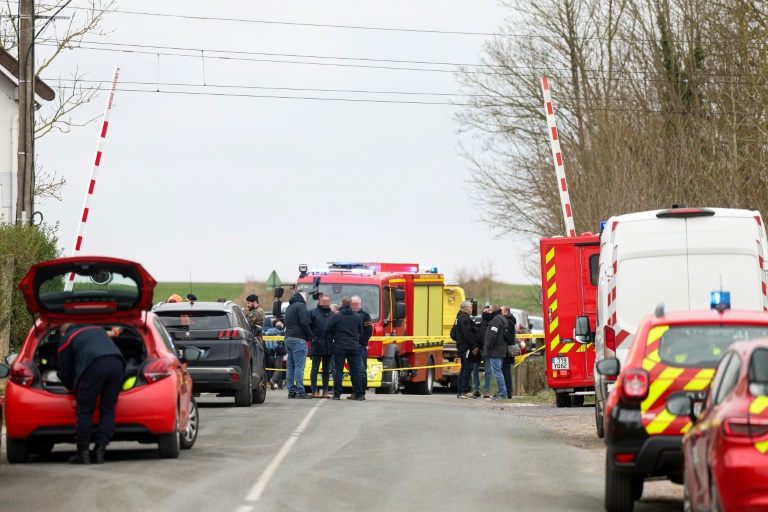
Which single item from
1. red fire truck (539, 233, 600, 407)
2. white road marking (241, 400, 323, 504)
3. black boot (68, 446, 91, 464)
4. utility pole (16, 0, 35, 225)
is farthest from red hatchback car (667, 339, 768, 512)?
utility pole (16, 0, 35, 225)

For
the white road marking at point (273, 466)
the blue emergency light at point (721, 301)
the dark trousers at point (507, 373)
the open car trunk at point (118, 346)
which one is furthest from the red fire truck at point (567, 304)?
the blue emergency light at point (721, 301)

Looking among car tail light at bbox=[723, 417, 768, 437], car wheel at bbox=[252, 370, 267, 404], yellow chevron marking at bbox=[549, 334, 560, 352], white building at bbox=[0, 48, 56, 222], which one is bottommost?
car wheel at bbox=[252, 370, 267, 404]

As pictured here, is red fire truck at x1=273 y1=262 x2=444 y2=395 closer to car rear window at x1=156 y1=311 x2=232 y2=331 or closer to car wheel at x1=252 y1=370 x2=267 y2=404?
car wheel at x1=252 y1=370 x2=267 y2=404

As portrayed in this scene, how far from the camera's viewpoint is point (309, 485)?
480 inches

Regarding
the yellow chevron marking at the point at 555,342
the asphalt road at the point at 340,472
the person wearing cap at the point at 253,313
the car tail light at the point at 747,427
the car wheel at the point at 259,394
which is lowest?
the asphalt road at the point at 340,472

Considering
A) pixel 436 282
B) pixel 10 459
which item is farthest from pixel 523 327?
pixel 10 459

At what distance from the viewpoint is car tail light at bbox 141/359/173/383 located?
46.0ft

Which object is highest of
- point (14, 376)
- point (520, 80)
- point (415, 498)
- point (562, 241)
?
point (520, 80)

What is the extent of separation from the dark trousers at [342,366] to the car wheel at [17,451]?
1171 cm

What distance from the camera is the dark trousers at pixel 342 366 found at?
25.6 metres

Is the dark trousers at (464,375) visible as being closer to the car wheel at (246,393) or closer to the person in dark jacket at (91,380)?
the car wheel at (246,393)

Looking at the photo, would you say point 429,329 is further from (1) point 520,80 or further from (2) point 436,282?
(1) point 520,80

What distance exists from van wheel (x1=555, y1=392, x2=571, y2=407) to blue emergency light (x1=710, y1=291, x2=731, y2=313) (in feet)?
45.8

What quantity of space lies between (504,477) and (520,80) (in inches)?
1448
